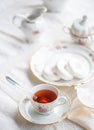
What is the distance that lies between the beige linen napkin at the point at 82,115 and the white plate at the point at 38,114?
2cm

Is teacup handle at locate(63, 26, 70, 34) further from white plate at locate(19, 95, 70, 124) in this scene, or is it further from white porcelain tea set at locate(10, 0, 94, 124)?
Answer: white plate at locate(19, 95, 70, 124)

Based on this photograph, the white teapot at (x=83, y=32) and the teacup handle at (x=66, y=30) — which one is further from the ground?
the white teapot at (x=83, y=32)

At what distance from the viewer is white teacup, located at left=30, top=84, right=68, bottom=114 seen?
849 mm

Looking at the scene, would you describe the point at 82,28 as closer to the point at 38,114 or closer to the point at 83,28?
the point at 83,28

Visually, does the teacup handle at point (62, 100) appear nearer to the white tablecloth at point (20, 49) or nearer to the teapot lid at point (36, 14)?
the white tablecloth at point (20, 49)

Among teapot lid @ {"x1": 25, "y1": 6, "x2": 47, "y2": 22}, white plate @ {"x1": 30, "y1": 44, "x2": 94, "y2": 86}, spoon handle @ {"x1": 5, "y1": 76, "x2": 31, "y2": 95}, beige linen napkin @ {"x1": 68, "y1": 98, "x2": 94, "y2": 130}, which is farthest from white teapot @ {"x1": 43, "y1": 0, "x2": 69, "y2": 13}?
beige linen napkin @ {"x1": 68, "y1": 98, "x2": 94, "y2": 130}

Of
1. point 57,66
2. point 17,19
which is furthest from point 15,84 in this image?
point 17,19

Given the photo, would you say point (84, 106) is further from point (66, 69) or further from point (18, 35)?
point (18, 35)

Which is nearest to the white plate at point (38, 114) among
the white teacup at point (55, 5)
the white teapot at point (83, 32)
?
the white teapot at point (83, 32)

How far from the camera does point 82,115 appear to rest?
87 centimetres

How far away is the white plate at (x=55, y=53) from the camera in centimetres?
100

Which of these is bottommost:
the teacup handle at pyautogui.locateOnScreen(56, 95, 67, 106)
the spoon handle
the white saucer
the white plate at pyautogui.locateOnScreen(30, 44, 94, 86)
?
the white plate at pyautogui.locateOnScreen(30, 44, 94, 86)

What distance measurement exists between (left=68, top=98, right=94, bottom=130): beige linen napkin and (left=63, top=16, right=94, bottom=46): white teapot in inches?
11.1

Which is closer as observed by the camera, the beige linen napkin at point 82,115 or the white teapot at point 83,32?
the beige linen napkin at point 82,115
